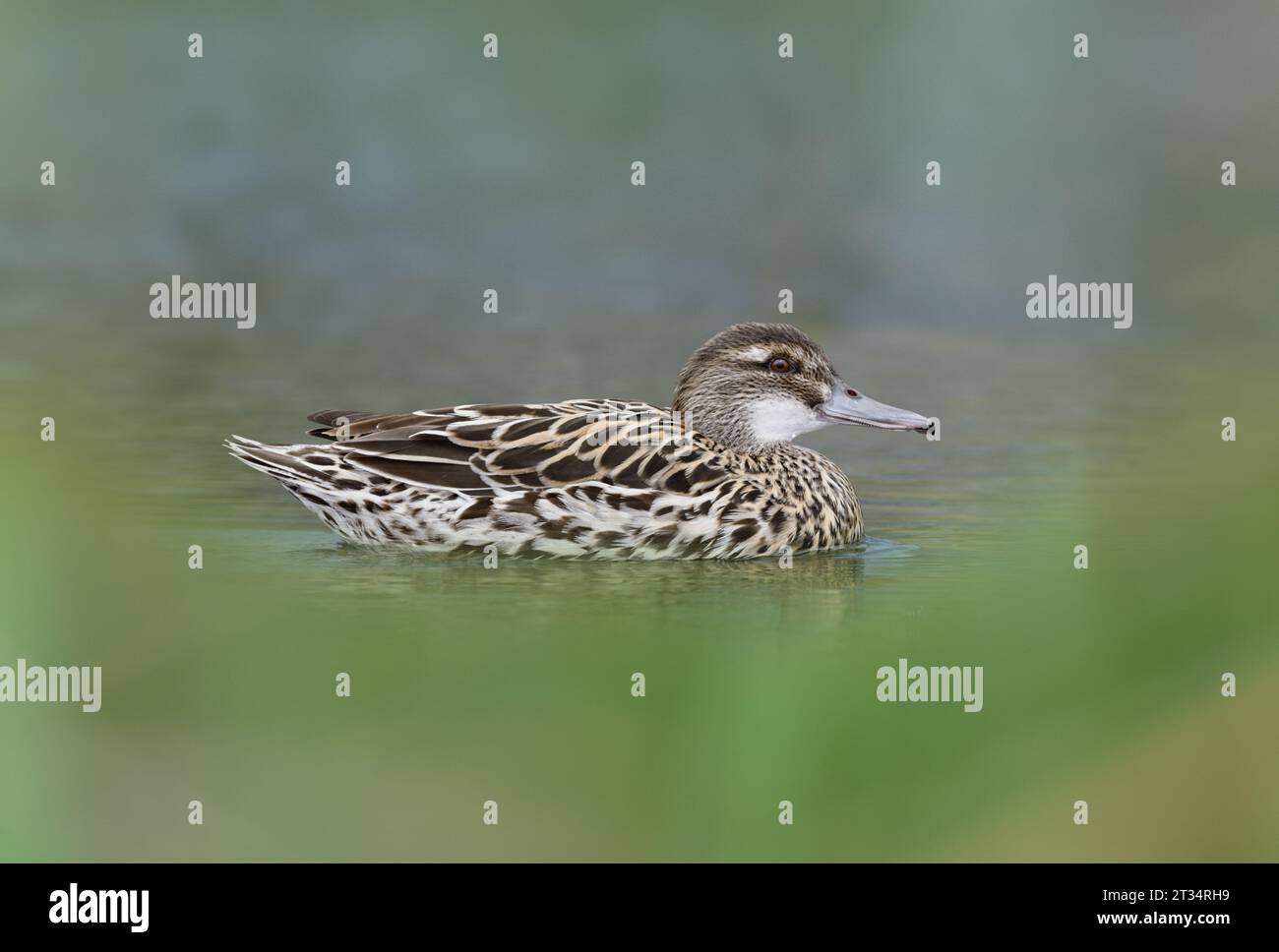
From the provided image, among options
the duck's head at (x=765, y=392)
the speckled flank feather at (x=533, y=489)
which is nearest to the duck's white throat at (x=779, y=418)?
the duck's head at (x=765, y=392)

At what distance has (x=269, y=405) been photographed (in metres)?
14.8

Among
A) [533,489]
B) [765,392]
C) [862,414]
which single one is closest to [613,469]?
[533,489]

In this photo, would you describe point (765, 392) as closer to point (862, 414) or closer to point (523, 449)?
point (862, 414)

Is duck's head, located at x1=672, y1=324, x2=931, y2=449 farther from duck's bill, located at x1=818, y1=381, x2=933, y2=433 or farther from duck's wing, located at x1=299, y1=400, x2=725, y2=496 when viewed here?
duck's wing, located at x1=299, y1=400, x2=725, y2=496

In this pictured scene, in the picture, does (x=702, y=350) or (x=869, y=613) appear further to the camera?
(x=702, y=350)

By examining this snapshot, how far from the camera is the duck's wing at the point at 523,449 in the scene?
11039 millimetres

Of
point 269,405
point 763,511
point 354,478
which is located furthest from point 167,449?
point 763,511

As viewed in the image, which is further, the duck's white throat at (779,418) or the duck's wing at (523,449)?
the duck's white throat at (779,418)

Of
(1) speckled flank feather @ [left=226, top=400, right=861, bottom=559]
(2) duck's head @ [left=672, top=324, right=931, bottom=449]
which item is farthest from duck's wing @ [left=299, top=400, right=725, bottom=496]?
(2) duck's head @ [left=672, top=324, right=931, bottom=449]

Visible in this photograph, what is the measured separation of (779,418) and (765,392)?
0.59ft

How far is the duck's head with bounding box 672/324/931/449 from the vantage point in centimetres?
1171

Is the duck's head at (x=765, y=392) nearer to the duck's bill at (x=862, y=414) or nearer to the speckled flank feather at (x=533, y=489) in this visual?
the duck's bill at (x=862, y=414)

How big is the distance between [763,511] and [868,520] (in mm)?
1149

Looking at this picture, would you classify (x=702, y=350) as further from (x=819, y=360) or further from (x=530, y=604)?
(x=530, y=604)
